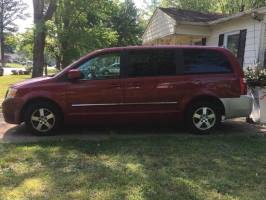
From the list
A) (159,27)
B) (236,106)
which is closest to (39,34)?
(159,27)

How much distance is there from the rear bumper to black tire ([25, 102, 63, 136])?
10.8 feet

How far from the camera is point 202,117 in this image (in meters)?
8.35

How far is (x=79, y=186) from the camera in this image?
5.14m

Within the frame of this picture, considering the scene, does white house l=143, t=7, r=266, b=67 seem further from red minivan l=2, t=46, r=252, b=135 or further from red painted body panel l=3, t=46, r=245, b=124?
red painted body panel l=3, t=46, r=245, b=124

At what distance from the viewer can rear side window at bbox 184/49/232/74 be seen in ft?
27.7

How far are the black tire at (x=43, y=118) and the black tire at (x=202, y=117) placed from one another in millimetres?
2552

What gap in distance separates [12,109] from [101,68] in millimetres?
1904

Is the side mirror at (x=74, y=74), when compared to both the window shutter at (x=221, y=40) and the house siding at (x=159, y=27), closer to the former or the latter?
the window shutter at (x=221, y=40)

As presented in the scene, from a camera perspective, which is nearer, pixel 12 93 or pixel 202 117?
pixel 12 93

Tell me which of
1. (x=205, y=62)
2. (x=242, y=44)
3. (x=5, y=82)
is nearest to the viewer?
(x=205, y=62)

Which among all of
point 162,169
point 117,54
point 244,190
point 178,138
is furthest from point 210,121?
point 244,190

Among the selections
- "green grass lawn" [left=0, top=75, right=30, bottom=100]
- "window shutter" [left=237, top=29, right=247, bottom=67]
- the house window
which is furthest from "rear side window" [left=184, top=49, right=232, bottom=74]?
"green grass lawn" [left=0, top=75, right=30, bottom=100]

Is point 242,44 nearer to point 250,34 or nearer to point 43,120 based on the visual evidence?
point 250,34

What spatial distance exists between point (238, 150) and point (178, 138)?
1256mm
